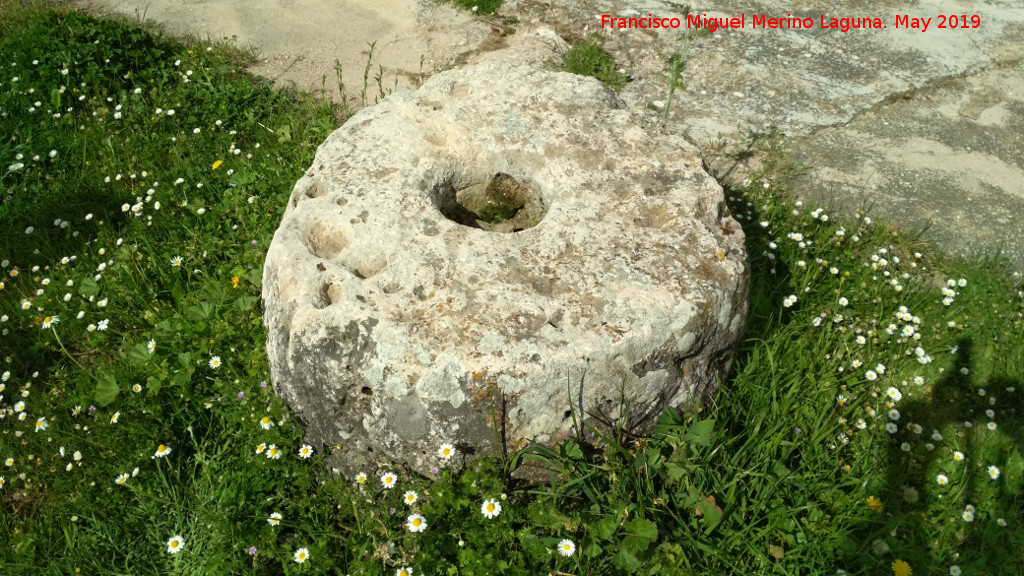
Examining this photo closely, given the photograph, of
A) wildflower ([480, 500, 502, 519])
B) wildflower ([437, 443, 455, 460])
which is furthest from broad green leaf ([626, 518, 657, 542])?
wildflower ([437, 443, 455, 460])

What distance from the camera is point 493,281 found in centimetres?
256

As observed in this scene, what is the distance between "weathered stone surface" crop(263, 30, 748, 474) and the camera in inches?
92.3

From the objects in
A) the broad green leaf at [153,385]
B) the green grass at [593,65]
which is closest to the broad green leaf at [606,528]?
the broad green leaf at [153,385]

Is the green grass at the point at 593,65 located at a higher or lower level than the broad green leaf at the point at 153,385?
higher

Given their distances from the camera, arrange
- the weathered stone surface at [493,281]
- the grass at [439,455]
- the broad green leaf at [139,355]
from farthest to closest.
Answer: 1. the broad green leaf at [139,355]
2. the grass at [439,455]
3. the weathered stone surface at [493,281]

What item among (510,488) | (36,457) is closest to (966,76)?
(510,488)

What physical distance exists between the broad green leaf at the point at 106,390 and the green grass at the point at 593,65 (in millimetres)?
3492

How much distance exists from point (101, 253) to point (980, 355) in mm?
4372

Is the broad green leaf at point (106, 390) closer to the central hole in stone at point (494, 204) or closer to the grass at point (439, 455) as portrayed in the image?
the grass at point (439, 455)

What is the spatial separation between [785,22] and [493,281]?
4409 millimetres

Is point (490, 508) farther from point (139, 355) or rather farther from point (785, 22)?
point (785, 22)

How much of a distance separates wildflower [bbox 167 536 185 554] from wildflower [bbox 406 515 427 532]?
2.89 feet

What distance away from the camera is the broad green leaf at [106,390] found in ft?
9.95

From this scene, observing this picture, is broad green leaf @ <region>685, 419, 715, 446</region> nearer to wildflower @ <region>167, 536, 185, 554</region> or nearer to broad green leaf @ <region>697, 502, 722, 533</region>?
broad green leaf @ <region>697, 502, 722, 533</region>
